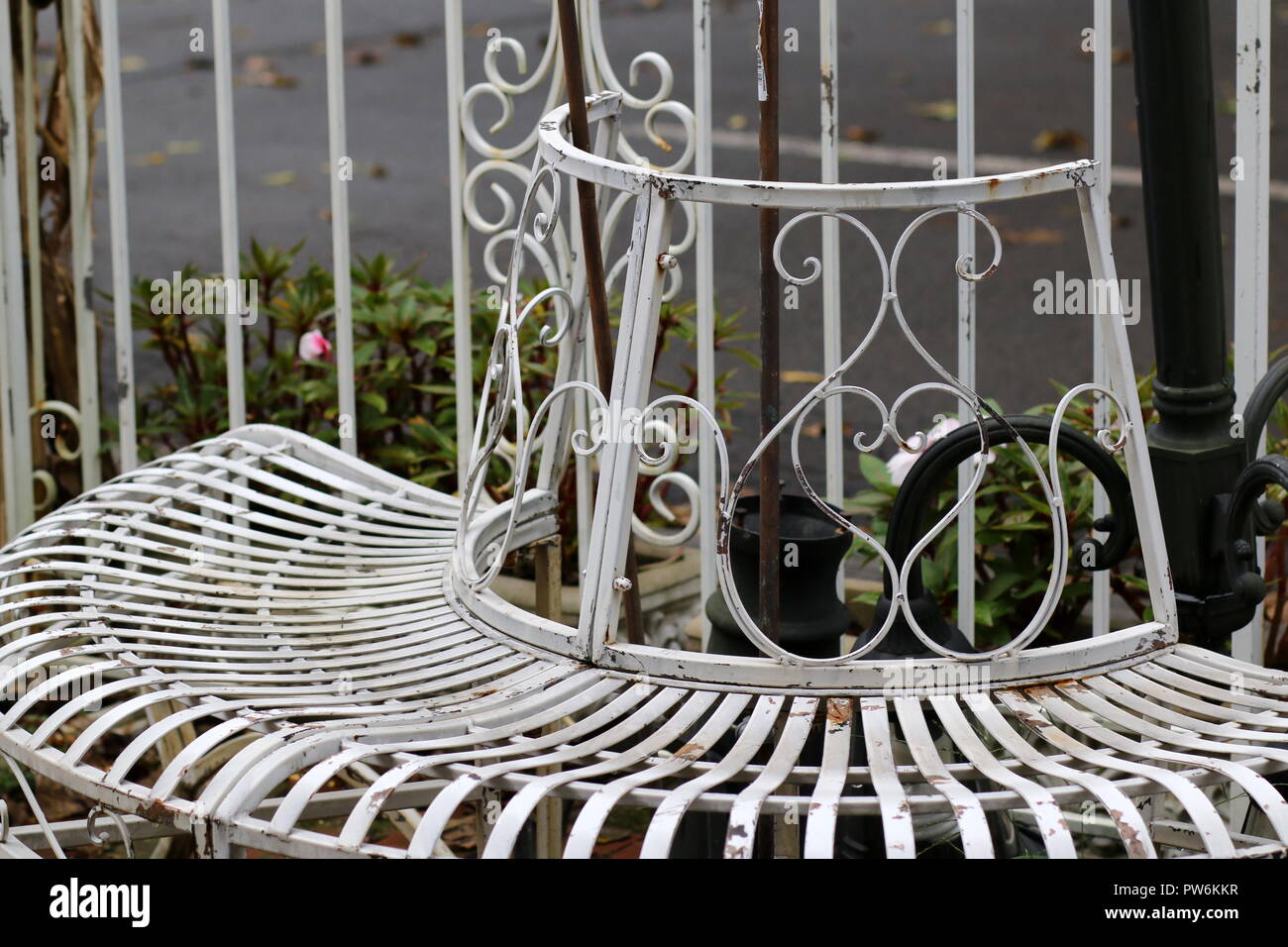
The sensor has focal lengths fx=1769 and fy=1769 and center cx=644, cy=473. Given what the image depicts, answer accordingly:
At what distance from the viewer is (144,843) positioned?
2.94 metres

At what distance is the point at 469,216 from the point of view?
2852 millimetres

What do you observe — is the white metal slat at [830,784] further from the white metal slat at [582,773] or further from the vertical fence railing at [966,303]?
the vertical fence railing at [966,303]

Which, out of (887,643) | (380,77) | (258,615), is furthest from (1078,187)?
(380,77)

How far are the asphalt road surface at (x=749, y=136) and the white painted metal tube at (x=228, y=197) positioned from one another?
130cm

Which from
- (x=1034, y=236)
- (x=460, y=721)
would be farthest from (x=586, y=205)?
(x=1034, y=236)

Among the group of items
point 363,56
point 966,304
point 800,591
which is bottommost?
point 800,591

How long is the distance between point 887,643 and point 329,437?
1743mm

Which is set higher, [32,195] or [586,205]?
[32,195]

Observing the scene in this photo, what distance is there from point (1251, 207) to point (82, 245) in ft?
6.63

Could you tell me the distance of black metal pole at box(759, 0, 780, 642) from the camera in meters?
1.85

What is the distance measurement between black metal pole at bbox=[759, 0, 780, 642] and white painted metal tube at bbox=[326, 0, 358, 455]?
113 cm

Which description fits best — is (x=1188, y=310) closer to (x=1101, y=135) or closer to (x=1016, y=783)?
(x=1101, y=135)

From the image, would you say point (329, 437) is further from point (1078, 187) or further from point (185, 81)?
point (185, 81)

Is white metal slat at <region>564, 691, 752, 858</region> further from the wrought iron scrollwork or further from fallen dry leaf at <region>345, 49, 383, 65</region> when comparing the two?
fallen dry leaf at <region>345, 49, 383, 65</region>
